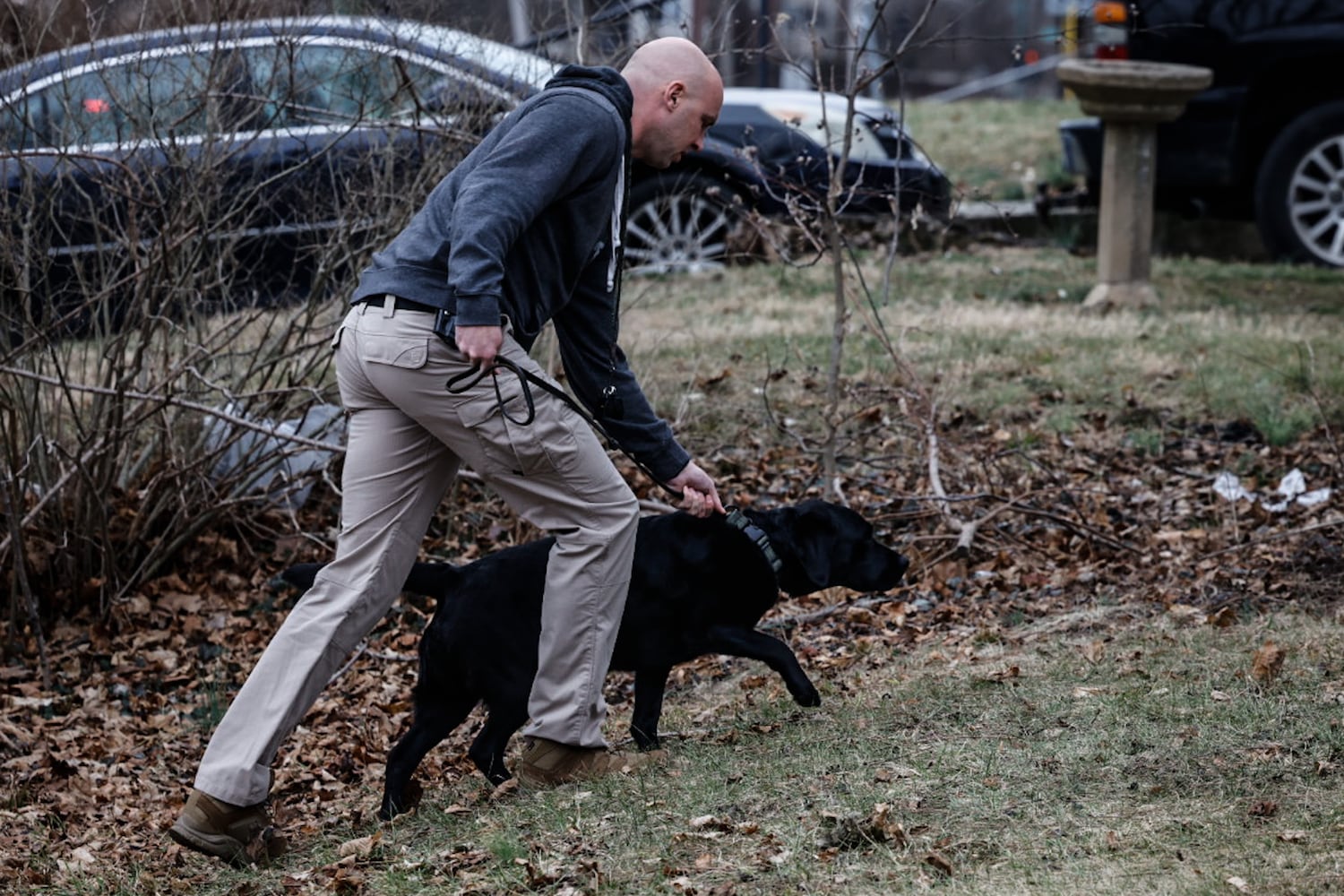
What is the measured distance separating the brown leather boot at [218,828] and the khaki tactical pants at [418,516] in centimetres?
4

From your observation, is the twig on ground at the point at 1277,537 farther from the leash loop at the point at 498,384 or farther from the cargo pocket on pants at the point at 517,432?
the leash loop at the point at 498,384

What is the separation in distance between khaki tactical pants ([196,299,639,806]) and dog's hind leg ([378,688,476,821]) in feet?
1.17

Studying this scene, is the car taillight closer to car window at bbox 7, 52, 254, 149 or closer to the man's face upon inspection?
car window at bbox 7, 52, 254, 149

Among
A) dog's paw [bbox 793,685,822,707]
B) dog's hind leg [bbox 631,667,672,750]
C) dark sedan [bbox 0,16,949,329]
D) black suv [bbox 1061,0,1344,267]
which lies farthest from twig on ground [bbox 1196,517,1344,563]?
black suv [bbox 1061,0,1344,267]

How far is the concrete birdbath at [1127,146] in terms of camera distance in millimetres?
9930

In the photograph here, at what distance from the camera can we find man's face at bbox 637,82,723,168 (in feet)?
13.5

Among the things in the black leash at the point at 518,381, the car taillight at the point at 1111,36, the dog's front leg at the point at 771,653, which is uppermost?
the car taillight at the point at 1111,36

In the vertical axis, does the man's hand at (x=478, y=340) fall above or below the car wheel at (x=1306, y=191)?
above

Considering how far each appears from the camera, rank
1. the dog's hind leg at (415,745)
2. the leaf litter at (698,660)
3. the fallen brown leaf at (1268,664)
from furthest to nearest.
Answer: the leaf litter at (698,660)
the fallen brown leaf at (1268,664)
the dog's hind leg at (415,745)

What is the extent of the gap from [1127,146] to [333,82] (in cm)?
538

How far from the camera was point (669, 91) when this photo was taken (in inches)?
161

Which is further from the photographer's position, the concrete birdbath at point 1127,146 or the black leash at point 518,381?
the concrete birdbath at point 1127,146

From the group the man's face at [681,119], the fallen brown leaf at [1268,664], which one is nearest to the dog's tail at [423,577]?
the man's face at [681,119]

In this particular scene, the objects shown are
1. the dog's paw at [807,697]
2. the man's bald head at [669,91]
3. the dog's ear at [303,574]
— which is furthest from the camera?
the dog's paw at [807,697]
